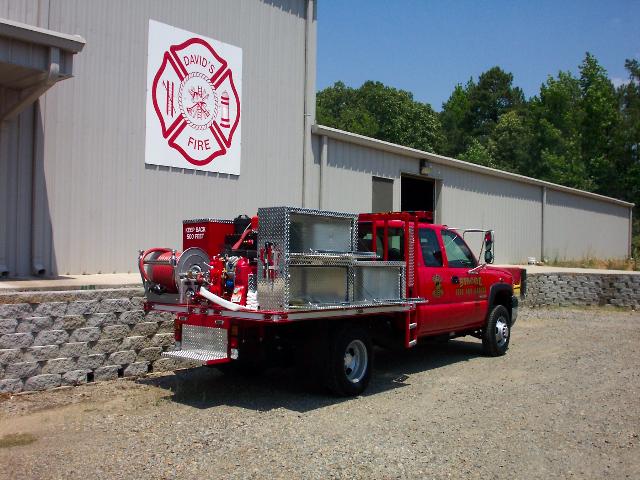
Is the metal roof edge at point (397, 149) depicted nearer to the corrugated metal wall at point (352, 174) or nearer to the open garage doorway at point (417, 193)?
the corrugated metal wall at point (352, 174)

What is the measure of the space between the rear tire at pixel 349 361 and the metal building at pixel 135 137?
16.6 feet

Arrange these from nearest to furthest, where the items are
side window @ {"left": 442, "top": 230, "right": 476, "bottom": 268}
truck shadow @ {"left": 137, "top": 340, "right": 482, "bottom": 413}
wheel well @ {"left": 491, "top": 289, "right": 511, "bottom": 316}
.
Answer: truck shadow @ {"left": 137, "top": 340, "right": 482, "bottom": 413} < side window @ {"left": 442, "top": 230, "right": 476, "bottom": 268} < wheel well @ {"left": 491, "top": 289, "right": 511, "bottom": 316}

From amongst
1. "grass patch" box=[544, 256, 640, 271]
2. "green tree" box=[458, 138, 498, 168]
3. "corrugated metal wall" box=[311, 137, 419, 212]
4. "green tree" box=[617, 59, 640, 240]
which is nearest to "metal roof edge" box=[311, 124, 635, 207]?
"corrugated metal wall" box=[311, 137, 419, 212]

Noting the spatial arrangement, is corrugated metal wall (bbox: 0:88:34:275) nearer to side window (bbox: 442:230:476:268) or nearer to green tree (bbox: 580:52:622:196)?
side window (bbox: 442:230:476:268)

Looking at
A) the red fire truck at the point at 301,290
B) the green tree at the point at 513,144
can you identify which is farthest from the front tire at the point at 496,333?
the green tree at the point at 513,144

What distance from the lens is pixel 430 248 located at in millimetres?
9711

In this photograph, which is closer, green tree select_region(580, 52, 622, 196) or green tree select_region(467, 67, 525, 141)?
green tree select_region(580, 52, 622, 196)

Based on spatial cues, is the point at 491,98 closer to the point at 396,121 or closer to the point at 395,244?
the point at 396,121

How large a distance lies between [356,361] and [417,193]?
504 inches

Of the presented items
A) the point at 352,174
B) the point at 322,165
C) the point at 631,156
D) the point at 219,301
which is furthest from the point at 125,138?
the point at 631,156

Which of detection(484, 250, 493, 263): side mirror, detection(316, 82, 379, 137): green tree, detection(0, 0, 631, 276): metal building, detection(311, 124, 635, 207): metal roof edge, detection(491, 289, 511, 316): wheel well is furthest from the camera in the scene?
detection(316, 82, 379, 137): green tree

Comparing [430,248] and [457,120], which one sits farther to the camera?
[457,120]

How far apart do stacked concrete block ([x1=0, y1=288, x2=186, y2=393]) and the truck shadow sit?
1.34ft

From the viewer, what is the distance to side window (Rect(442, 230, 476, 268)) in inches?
397
